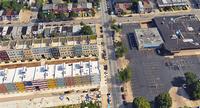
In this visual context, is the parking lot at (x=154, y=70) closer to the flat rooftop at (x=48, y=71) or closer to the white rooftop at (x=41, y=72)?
the flat rooftop at (x=48, y=71)

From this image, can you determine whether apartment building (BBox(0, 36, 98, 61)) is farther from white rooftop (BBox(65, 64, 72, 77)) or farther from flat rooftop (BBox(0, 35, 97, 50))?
white rooftop (BBox(65, 64, 72, 77))

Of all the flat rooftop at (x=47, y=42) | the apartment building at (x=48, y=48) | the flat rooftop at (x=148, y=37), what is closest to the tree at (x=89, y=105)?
the apartment building at (x=48, y=48)

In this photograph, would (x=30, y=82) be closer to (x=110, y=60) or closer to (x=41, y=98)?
(x=41, y=98)

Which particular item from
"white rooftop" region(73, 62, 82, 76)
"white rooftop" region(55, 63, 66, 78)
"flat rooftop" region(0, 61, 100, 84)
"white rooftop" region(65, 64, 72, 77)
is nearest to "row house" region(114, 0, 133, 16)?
"flat rooftop" region(0, 61, 100, 84)

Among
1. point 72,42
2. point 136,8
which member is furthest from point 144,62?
point 136,8

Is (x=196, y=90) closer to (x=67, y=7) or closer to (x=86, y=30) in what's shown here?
(x=86, y=30)

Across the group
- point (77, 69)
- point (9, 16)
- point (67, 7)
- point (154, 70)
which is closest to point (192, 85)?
point (154, 70)
